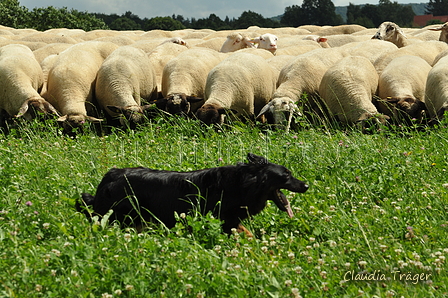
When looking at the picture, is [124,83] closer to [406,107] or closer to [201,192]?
[406,107]

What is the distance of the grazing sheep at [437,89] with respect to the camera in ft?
30.1

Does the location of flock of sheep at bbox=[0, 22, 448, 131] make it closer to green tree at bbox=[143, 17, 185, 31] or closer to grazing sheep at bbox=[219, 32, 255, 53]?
grazing sheep at bbox=[219, 32, 255, 53]

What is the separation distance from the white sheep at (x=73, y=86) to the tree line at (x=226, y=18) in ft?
91.4

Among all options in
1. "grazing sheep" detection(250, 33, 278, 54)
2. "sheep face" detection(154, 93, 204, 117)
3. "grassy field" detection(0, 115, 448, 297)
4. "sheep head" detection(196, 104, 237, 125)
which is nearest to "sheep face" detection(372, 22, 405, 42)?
"grazing sheep" detection(250, 33, 278, 54)

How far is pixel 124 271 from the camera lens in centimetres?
305

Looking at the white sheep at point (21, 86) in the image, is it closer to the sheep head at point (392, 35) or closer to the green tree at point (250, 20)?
the sheep head at point (392, 35)

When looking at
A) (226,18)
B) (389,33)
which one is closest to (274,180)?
(389,33)

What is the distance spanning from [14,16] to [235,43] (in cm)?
2565

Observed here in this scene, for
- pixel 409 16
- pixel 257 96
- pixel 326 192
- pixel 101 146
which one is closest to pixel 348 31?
pixel 257 96

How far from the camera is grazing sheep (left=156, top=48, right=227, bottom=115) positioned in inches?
407

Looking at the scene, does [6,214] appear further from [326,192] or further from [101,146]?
[101,146]

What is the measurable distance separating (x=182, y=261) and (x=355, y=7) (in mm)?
90966

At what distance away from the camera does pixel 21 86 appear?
10.5 metres

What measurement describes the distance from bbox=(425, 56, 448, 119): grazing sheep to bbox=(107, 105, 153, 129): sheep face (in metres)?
4.94
